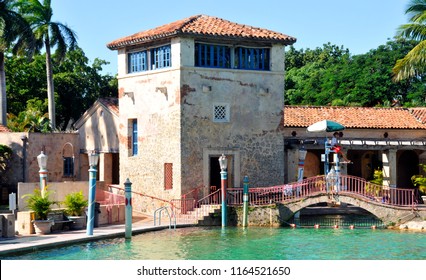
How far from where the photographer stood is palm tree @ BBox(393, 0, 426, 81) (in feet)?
132

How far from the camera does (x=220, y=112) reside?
39.8 m

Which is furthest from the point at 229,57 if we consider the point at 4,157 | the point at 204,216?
the point at 4,157

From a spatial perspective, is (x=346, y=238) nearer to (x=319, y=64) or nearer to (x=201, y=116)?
(x=201, y=116)

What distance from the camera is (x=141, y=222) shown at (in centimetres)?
3681

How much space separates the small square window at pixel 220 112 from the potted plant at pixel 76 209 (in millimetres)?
8261

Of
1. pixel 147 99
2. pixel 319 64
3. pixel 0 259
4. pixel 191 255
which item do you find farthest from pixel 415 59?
pixel 319 64

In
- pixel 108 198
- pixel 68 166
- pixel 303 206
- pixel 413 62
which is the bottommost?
pixel 303 206

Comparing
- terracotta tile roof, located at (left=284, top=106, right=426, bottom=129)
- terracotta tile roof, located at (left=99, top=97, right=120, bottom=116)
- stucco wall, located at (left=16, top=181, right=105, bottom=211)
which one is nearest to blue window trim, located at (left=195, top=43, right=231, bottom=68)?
terracotta tile roof, located at (left=284, top=106, right=426, bottom=129)

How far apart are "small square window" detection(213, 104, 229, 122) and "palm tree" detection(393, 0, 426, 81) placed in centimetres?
806

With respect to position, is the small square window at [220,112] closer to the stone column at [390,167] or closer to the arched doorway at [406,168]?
the stone column at [390,167]

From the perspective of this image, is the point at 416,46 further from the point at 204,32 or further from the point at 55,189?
the point at 55,189

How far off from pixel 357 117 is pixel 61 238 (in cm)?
1963

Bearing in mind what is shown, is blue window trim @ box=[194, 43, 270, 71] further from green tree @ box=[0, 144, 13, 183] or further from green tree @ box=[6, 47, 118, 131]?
green tree @ box=[6, 47, 118, 131]
